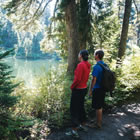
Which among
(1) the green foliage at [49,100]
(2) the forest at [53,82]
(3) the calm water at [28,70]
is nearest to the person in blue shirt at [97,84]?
(2) the forest at [53,82]

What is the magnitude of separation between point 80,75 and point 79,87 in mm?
272

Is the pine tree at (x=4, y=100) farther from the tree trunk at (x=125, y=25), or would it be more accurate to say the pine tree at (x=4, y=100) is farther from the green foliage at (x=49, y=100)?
the tree trunk at (x=125, y=25)

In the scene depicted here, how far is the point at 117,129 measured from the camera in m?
3.63

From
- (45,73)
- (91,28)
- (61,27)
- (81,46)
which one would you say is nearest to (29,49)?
(61,27)

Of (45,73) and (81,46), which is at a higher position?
(81,46)

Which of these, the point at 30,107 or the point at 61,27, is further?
the point at 61,27

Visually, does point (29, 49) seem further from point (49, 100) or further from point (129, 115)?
point (129, 115)

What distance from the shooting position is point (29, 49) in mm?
9352

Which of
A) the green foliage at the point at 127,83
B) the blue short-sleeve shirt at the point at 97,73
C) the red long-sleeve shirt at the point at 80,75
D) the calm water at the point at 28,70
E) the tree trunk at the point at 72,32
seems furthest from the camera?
the tree trunk at the point at 72,32

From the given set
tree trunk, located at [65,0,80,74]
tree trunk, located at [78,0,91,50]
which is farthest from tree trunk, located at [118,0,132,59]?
tree trunk, located at [65,0,80,74]

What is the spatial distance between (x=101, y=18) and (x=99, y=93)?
572 cm

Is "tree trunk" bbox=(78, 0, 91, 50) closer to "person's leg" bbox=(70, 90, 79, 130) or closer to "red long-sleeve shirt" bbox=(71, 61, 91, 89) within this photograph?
"red long-sleeve shirt" bbox=(71, 61, 91, 89)

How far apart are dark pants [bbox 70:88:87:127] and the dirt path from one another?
346 millimetres

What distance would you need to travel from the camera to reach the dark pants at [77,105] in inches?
129
